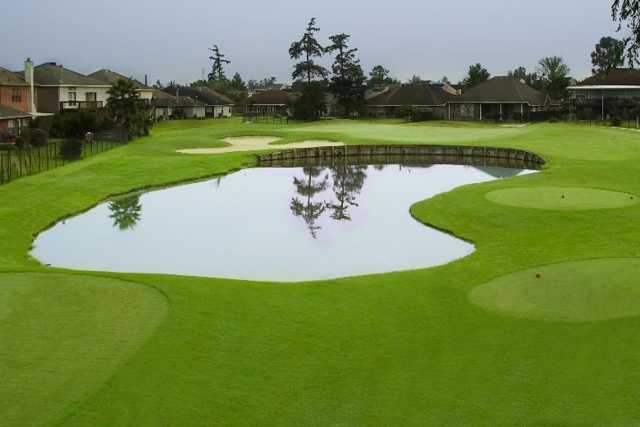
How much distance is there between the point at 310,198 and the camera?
1448 inches

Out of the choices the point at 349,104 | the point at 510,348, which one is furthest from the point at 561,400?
the point at 349,104

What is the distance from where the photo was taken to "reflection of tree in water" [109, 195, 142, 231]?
28.9m

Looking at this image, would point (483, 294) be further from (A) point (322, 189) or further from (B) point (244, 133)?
(B) point (244, 133)

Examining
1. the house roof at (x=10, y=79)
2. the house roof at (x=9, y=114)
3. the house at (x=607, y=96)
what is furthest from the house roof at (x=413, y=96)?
the house roof at (x=9, y=114)

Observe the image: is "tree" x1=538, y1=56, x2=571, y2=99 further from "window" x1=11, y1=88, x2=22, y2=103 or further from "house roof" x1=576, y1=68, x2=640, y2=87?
"window" x1=11, y1=88, x2=22, y2=103

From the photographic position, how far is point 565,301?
539 inches

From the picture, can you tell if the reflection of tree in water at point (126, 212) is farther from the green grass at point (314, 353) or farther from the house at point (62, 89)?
the house at point (62, 89)

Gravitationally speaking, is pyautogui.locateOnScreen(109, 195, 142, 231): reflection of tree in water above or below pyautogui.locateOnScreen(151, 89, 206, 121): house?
below

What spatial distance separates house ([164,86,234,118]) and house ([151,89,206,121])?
5.68 feet

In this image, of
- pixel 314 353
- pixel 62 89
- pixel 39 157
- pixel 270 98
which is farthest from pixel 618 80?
pixel 314 353

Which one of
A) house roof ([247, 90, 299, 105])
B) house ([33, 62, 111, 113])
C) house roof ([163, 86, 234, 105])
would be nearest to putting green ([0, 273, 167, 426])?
house ([33, 62, 111, 113])

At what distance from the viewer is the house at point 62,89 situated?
7581 centimetres

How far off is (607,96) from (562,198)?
212ft

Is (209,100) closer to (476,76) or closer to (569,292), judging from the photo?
(476,76)
